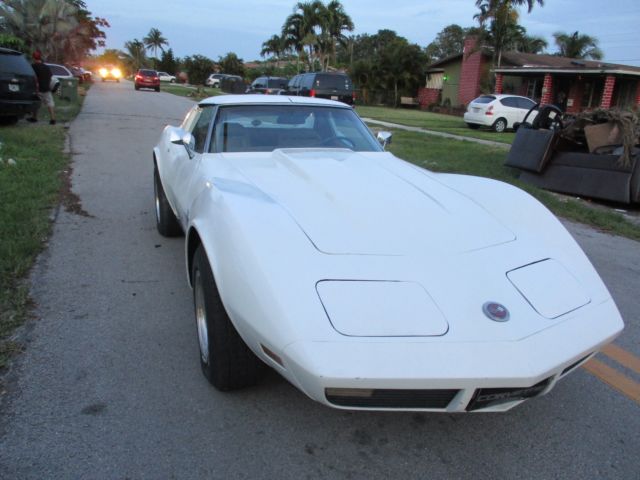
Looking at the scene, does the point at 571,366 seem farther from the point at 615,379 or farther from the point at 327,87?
the point at 327,87

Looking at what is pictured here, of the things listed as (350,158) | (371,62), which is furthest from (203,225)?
(371,62)

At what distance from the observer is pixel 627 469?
7.27ft

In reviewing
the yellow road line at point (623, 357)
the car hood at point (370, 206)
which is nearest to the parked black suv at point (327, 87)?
the car hood at point (370, 206)

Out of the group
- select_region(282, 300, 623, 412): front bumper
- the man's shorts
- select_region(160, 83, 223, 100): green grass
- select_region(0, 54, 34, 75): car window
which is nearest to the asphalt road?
select_region(282, 300, 623, 412): front bumper

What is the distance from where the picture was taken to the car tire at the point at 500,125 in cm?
1919

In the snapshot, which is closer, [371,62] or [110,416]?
[110,416]

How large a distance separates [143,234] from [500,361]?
13.7 ft

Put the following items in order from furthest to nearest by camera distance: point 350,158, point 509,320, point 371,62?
point 371,62
point 350,158
point 509,320

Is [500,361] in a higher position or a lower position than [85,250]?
higher

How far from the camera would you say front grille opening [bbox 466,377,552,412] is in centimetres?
197

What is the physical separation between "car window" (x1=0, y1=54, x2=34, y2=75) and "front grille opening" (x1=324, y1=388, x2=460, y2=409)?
12.3 meters

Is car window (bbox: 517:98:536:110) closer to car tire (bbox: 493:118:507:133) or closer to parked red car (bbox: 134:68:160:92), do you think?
car tire (bbox: 493:118:507:133)

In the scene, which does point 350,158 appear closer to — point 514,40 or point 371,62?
point 514,40

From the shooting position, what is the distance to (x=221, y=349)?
244cm
